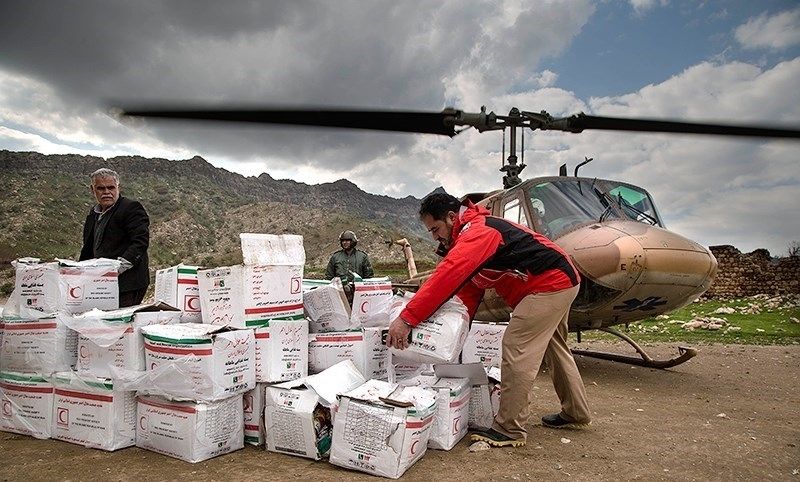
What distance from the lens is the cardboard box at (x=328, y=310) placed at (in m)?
3.90

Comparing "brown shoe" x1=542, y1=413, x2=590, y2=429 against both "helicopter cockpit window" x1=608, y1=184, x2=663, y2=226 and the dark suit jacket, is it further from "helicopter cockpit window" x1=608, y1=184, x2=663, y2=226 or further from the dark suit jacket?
the dark suit jacket

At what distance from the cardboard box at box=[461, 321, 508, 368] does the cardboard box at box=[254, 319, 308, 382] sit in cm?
150

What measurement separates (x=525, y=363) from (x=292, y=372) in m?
1.59

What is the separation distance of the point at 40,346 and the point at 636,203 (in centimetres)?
615

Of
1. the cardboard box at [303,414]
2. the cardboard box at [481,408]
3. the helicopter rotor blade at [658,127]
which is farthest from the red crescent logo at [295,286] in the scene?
the helicopter rotor blade at [658,127]

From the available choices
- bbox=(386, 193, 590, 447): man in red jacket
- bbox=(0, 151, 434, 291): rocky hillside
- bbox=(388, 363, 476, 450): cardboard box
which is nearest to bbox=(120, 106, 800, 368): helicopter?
bbox=(386, 193, 590, 447): man in red jacket

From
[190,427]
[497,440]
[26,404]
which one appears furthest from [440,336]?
[26,404]

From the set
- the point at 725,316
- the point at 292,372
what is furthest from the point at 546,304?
the point at 725,316

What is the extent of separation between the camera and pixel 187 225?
50.8m

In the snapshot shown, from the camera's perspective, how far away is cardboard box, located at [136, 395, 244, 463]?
10.5ft

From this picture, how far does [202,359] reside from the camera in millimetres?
3193

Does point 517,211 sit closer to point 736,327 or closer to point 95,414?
point 95,414

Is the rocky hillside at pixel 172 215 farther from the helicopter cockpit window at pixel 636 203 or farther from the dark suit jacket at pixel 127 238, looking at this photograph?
the dark suit jacket at pixel 127 238

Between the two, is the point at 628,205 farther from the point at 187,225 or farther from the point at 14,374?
the point at 187,225
